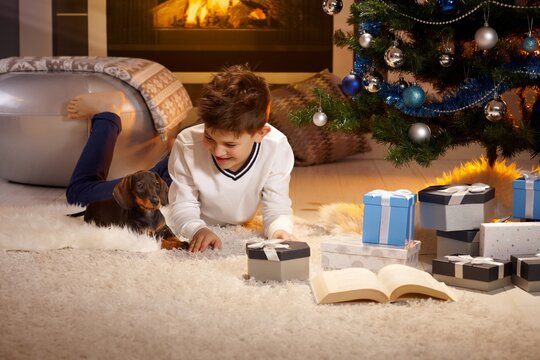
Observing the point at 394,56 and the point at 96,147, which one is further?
the point at 96,147

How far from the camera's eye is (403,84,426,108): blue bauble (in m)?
2.25

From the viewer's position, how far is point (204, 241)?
7.04ft

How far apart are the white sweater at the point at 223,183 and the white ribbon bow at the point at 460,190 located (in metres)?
0.42

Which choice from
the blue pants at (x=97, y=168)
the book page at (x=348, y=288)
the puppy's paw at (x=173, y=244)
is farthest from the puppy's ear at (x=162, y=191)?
the book page at (x=348, y=288)

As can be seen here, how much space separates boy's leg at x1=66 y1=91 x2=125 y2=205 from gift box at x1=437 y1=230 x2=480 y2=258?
1.01 metres

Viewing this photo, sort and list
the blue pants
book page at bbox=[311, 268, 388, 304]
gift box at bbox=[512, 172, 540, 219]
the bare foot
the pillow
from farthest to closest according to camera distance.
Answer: the pillow, the bare foot, the blue pants, gift box at bbox=[512, 172, 540, 219], book page at bbox=[311, 268, 388, 304]

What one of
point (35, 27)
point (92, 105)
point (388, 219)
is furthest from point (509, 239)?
point (35, 27)

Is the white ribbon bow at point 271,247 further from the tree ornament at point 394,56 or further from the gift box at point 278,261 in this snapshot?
the tree ornament at point 394,56

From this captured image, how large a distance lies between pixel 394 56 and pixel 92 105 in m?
1.21

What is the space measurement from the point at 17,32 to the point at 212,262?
8.64 ft

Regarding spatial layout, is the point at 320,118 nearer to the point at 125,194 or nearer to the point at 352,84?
the point at 352,84

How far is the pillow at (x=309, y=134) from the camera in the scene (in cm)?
366

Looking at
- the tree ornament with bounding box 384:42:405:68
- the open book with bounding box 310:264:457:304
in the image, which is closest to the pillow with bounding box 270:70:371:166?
the tree ornament with bounding box 384:42:405:68

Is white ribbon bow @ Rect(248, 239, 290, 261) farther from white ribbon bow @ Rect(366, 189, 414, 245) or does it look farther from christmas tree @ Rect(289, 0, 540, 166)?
christmas tree @ Rect(289, 0, 540, 166)
